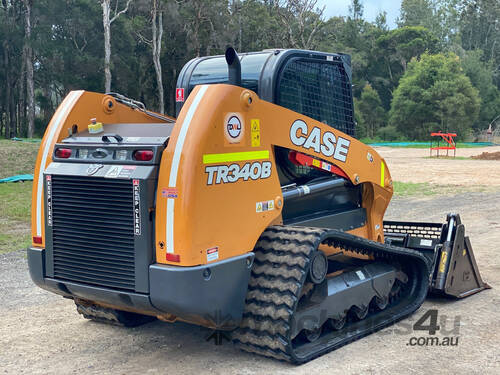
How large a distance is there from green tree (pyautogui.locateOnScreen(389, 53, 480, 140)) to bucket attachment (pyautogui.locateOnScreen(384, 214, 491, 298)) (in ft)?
159

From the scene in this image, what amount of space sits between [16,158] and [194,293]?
18.4 meters

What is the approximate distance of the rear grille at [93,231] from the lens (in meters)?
4.37

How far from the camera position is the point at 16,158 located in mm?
20938

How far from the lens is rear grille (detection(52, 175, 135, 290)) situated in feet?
14.3

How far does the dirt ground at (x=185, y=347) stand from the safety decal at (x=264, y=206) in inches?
43.7

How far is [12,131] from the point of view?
147 ft

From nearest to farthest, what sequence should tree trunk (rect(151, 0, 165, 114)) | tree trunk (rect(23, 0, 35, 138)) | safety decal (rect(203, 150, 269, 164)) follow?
safety decal (rect(203, 150, 269, 164)) < tree trunk (rect(23, 0, 35, 138)) < tree trunk (rect(151, 0, 165, 114))

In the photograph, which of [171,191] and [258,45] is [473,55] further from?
[171,191]

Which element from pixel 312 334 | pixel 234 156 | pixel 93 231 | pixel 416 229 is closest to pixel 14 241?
pixel 93 231

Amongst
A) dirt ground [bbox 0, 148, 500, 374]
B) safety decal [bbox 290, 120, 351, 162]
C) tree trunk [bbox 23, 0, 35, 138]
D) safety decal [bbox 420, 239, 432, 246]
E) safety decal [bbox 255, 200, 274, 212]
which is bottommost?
dirt ground [bbox 0, 148, 500, 374]

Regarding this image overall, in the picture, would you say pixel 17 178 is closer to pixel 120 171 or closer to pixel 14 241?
pixel 14 241

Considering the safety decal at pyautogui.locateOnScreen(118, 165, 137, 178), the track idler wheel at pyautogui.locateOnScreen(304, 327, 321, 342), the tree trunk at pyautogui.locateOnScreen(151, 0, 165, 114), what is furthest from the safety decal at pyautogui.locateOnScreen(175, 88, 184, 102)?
the tree trunk at pyautogui.locateOnScreen(151, 0, 165, 114)

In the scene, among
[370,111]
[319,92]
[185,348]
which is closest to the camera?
[185,348]

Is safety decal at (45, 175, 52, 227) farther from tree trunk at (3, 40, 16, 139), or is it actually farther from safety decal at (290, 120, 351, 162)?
tree trunk at (3, 40, 16, 139)
